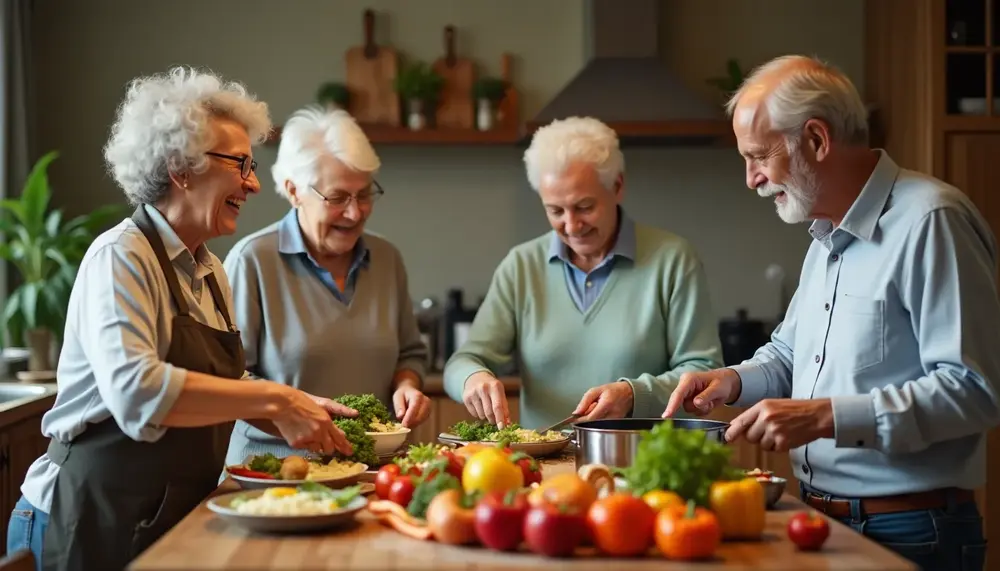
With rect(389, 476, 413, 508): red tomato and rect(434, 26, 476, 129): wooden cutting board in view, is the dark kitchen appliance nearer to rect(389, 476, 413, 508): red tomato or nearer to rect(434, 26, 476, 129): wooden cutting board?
rect(434, 26, 476, 129): wooden cutting board

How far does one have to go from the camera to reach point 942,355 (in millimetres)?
2119

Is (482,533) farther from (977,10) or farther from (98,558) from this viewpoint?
(977,10)

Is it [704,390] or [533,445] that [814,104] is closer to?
[704,390]

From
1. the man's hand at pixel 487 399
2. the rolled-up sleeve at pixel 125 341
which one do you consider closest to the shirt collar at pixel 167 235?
the rolled-up sleeve at pixel 125 341

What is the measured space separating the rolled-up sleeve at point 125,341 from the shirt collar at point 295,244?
36.2 inches

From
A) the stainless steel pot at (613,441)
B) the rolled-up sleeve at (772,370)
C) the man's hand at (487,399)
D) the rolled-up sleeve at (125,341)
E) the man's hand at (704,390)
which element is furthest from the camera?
the man's hand at (487,399)

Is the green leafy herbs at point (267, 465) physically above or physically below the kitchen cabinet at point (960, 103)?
below

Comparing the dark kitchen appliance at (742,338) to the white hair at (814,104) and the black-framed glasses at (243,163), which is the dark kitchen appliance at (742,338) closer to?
the white hair at (814,104)

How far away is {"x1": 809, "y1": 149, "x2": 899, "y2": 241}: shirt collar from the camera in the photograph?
2303mm

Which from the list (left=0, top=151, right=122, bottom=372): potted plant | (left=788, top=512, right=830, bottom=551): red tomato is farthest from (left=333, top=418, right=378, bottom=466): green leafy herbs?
(left=0, top=151, right=122, bottom=372): potted plant

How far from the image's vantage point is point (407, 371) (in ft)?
10.5

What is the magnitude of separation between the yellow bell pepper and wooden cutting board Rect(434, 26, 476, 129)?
3.51 metres

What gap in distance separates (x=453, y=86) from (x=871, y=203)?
309cm

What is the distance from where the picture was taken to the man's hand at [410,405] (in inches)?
112
